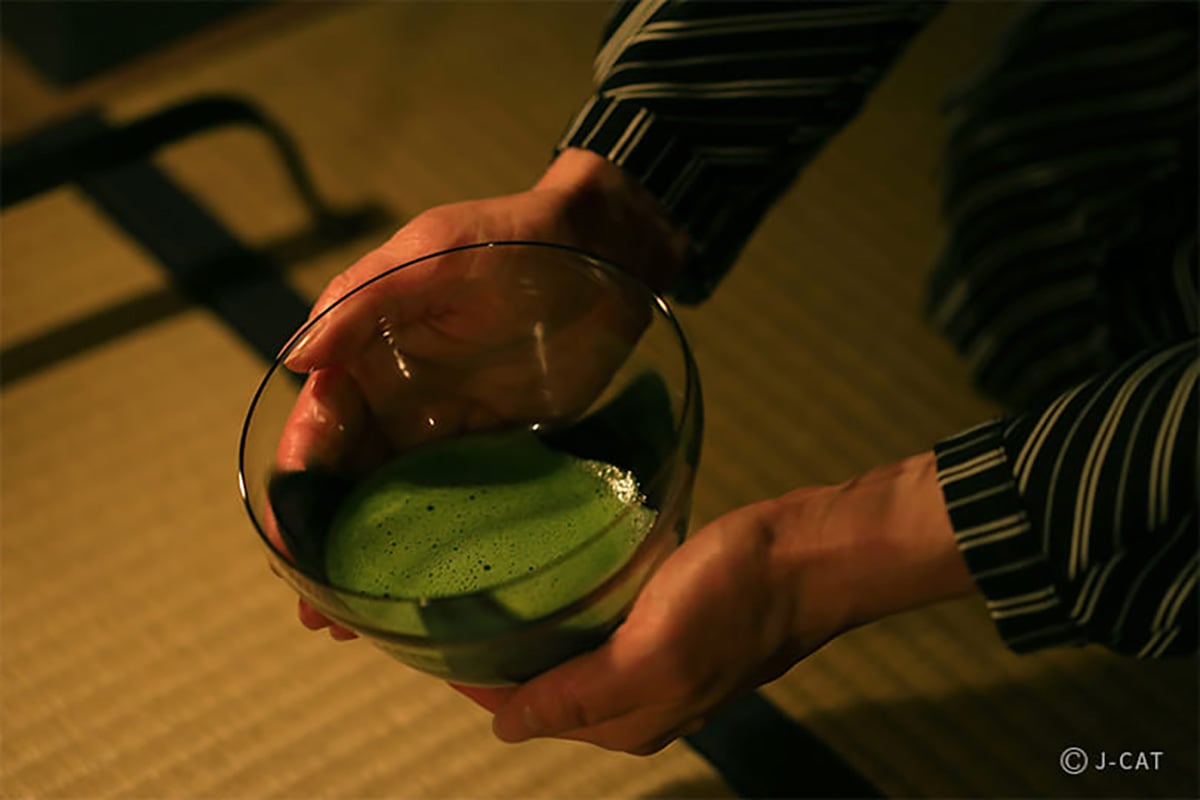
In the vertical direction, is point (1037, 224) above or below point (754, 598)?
above

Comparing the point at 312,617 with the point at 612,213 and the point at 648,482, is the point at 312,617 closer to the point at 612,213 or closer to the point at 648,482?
the point at 648,482

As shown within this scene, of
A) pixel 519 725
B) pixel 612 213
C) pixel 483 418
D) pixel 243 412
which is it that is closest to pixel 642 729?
pixel 519 725

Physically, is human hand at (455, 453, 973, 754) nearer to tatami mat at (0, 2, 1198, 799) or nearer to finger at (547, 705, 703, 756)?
finger at (547, 705, 703, 756)

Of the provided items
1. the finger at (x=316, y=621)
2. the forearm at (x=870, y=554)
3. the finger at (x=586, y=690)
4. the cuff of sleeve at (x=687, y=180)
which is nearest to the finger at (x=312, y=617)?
the finger at (x=316, y=621)

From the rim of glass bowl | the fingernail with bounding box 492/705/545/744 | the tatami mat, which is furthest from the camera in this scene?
the tatami mat

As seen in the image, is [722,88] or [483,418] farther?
[722,88]

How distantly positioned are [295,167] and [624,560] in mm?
719

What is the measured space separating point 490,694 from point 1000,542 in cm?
24

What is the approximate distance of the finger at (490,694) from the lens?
1.81 ft

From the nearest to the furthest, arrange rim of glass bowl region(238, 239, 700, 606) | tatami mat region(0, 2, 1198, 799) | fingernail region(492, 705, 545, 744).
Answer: rim of glass bowl region(238, 239, 700, 606), fingernail region(492, 705, 545, 744), tatami mat region(0, 2, 1198, 799)

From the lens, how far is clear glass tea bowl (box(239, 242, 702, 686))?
0.45m

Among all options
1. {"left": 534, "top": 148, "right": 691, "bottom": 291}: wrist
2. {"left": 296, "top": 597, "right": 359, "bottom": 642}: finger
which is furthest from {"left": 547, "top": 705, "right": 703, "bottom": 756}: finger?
{"left": 534, "top": 148, "right": 691, "bottom": 291}: wrist

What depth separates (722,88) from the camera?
73 cm

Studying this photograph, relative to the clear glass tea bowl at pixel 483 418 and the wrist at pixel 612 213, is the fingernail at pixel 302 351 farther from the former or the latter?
the wrist at pixel 612 213
